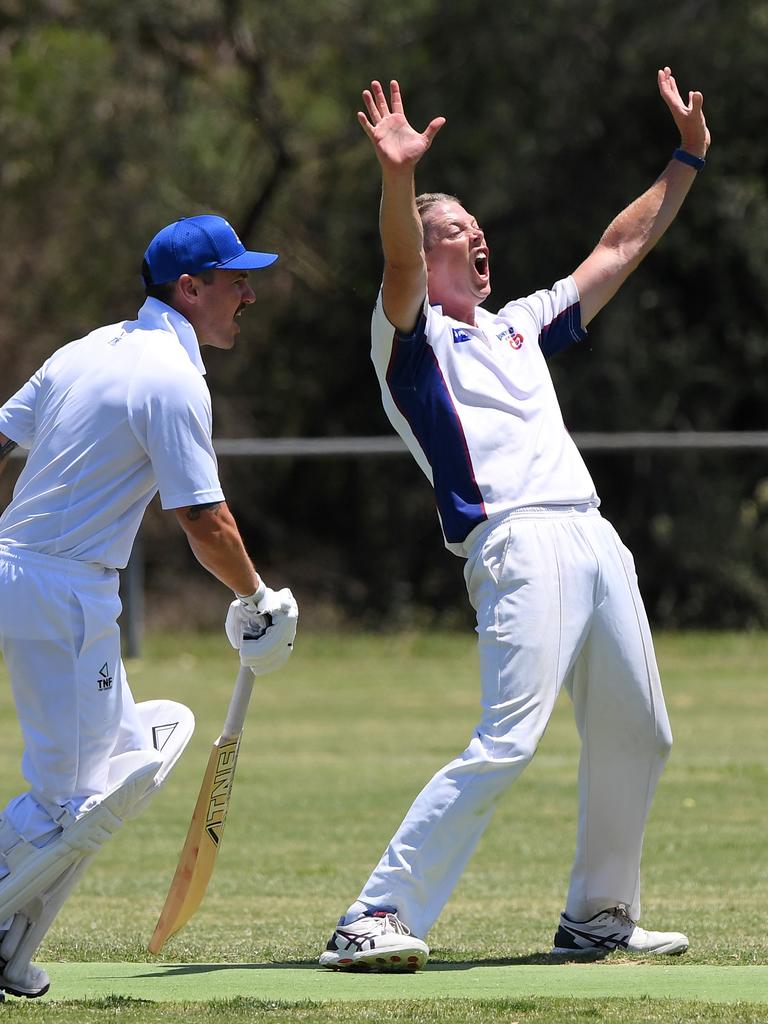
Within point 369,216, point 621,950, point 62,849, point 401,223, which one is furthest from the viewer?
point 369,216

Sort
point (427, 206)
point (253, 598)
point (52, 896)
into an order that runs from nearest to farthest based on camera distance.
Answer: point (52, 896)
point (253, 598)
point (427, 206)

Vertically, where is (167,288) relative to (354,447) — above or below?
above

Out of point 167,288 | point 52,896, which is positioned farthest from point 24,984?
point 167,288

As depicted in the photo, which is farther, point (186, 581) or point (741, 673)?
point (186, 581)

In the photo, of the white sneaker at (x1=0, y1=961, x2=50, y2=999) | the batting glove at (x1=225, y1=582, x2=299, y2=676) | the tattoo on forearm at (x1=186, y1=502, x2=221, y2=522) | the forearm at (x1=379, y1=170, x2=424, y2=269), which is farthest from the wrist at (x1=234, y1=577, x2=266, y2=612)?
the white sneaker at (x1=0, y1=961, x2=50, y2=999)

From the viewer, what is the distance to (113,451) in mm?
4668

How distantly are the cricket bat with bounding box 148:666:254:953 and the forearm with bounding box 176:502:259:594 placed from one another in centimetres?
44

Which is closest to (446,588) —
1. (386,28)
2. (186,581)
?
(186,581)

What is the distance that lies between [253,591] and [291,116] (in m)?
19.7

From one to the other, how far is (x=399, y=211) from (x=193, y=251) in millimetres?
574

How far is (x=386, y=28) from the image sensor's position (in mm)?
22094

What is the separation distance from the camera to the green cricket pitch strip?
469 centimetres

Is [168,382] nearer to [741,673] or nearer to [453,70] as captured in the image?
[741,673]

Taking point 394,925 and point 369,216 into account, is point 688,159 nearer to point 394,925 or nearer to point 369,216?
point 394,925
